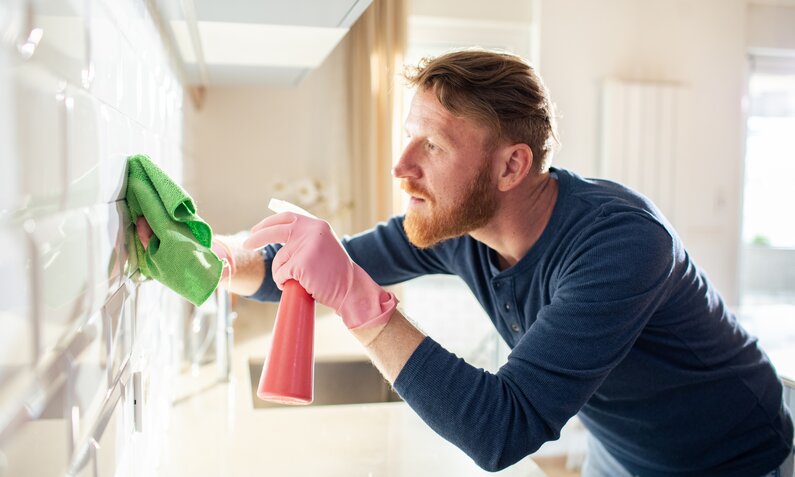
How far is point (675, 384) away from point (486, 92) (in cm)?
59

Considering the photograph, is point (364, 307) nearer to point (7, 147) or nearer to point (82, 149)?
point (82, 149)

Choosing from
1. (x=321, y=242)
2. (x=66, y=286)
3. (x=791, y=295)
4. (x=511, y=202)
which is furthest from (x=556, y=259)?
(x=791, y=295)

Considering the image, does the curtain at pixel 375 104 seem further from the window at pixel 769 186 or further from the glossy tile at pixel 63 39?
the glossy tile at pixel 63 39

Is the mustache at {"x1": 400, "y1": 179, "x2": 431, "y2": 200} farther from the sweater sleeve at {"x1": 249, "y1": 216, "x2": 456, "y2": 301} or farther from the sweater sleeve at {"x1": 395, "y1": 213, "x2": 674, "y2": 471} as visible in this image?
the sweater sleeve at {"x1": 395, "y1": 213, "x2": 674, "y2": 471}

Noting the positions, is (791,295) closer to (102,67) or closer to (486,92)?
(486,92)

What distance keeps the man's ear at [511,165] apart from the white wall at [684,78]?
228 cm

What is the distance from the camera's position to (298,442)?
1.22 meters

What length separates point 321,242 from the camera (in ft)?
3.06

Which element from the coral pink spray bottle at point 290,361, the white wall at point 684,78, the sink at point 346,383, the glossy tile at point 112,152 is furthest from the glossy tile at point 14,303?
the white wall at point 684,78

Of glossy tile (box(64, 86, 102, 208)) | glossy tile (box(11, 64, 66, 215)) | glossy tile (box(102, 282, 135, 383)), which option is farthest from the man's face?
glossy tile (box(11, 64, 66, 215))

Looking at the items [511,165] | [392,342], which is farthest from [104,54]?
[511,165]

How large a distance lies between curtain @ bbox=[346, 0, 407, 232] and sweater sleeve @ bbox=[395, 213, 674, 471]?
218cm

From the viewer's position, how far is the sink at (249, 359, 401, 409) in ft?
6.16

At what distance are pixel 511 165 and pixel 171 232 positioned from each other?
657 mm
